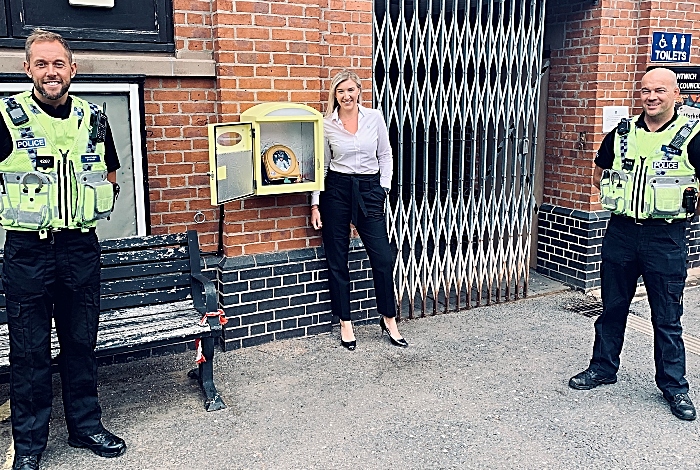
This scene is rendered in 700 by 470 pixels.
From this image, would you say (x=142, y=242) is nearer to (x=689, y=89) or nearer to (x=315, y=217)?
(x=315, y=217)

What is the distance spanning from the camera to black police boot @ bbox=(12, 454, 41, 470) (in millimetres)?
3332

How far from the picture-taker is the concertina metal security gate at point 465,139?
18.1 feet

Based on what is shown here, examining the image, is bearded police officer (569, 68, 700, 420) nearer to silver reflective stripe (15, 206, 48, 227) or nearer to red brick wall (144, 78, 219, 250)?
red brick wall (144, 78, 219, 250)

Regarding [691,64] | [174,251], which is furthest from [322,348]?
[691,64]

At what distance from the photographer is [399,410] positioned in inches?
160

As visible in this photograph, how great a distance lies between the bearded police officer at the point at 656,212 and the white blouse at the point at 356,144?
4.93 ft

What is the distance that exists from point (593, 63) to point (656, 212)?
281cm

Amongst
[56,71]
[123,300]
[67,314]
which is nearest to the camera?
[56,71]

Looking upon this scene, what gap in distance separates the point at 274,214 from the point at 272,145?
0.51 meters

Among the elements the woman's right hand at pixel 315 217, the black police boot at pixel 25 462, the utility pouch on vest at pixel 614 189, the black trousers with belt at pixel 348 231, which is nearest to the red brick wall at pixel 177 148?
the woman's right hand at pixel 315 217

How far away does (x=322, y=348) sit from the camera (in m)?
5.02

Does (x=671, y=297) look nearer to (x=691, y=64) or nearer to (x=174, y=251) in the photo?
(x=174, y=251)

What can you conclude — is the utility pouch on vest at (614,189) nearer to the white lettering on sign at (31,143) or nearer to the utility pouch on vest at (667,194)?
the utility pouch on vest at (667,194)

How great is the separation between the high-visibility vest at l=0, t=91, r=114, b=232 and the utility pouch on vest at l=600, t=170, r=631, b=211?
9.33ft
